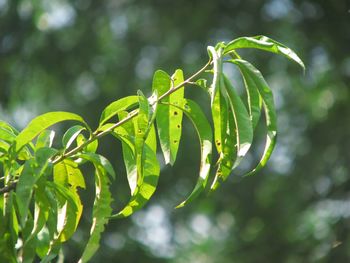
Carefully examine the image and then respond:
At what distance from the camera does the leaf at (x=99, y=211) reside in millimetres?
1211

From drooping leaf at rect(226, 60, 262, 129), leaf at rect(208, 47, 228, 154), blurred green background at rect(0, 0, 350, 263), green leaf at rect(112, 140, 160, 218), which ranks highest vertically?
blurred green background at rect(0, 0, 350, 263)

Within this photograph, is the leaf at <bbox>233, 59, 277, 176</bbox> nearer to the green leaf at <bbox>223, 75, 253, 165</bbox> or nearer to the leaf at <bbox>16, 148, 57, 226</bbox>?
the green leaf at <bbox>223, 75, 253, 165</bbox>

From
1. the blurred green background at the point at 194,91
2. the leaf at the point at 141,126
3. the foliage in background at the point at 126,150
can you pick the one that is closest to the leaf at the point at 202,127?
the foliage in background at the point at 126,150

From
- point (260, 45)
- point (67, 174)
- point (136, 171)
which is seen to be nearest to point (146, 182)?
point (136, 171)

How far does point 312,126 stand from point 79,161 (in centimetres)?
601

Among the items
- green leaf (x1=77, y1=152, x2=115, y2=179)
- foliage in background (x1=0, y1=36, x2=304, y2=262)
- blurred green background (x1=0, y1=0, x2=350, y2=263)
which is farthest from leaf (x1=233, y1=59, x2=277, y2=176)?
blurred green background (x1=0, y1=0, x2=350, y2=263)

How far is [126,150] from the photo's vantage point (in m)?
1.30

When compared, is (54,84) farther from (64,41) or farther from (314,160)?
(314,160)

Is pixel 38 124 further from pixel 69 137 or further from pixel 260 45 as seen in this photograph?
pixel 260 45

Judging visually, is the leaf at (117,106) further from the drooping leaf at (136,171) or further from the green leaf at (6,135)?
the green leaf at (6,135)

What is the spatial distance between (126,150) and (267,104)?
0.24 m

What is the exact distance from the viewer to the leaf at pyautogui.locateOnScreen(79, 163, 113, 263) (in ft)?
3.97

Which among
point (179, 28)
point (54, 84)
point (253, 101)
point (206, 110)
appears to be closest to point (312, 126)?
point (206, 110)

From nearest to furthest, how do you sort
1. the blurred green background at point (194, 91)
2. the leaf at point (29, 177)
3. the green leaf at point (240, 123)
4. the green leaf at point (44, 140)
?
the leaf at point (29, 177) → the green leaf at point (240, 123) → the green leaf at point (44, 140) → the blurred green background at point (194, 91)
